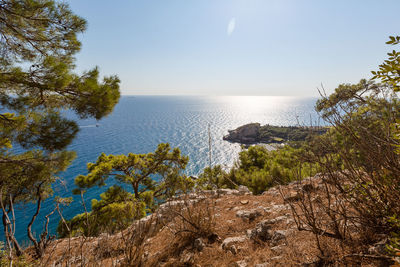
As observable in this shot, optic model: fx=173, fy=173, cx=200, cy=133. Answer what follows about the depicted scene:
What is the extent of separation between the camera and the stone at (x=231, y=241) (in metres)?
2.71

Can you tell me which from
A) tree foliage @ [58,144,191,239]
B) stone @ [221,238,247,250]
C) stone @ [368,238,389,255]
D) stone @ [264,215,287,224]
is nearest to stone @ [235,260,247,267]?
stone @ [221,238,247,250]

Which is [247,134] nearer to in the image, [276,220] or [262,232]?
[276,220]

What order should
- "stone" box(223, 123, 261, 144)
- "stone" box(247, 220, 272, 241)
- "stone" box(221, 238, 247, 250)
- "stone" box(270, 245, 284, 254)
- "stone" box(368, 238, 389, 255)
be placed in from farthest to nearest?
1. "stone" box(223, 123, 261, 144)
2. "stone" box(247, 220, 272, 241)
3. "stone" box(221, 238, 247, 250)
4. "stone" box(270, 245, 284, 254)
5. "stone" box(368, 238, 389, 255)

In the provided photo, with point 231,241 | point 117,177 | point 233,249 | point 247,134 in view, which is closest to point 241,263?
point 233,249

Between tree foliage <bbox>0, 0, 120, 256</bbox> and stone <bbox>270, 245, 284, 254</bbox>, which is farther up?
tree foliage <bbox>0, 0, 120, 256</bbox>

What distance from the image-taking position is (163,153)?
12.6 meters

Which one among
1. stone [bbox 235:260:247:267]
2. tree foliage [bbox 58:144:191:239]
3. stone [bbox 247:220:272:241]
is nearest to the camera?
stone [bbox 235:260:247:267]

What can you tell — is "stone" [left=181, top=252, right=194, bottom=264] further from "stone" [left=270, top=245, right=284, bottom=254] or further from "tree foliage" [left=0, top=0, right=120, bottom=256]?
"tree foliage" [left=0, top=0, right=120, bottom=256]

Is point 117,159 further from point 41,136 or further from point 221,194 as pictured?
point 221,194

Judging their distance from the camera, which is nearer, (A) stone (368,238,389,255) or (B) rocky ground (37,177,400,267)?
(A) stone (368,238,389,255)

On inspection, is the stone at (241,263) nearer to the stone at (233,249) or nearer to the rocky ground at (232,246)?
the rocky ground at (232,246)

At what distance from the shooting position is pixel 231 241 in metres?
2.79

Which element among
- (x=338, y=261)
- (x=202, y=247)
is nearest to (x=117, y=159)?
(x=202, y=247)

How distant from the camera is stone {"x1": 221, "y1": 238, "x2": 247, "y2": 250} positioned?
271 cm
